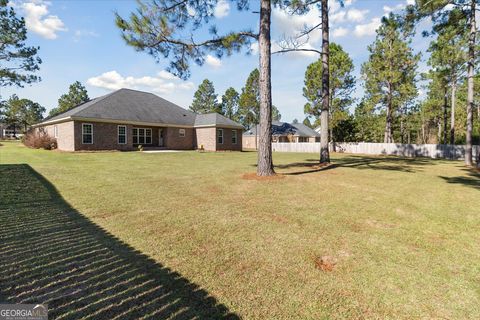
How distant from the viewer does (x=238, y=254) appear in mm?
3645

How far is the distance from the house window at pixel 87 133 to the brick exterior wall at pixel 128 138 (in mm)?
217

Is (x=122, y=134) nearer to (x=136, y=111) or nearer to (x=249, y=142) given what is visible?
(x=136, y=111)

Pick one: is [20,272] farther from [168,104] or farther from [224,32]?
[168,104]

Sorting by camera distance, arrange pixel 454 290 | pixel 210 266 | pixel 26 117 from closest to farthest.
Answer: pixel 454 290 → pixel 210 266 → pixel 26 117

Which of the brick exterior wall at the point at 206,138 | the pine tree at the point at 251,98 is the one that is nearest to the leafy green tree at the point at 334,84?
the pine tree at the point at 251,98

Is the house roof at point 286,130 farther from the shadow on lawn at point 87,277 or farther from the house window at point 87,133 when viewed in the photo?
the shadow on lawn at point 87,277

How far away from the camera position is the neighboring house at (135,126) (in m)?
20.5

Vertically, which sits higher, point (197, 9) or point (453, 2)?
point (453, 2)

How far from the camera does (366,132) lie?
44625 mm

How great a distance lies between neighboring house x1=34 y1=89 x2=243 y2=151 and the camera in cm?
2049

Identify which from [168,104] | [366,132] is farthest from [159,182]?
[366,132]

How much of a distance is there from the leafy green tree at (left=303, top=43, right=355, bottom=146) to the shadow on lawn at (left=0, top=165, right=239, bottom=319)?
30.9 metres

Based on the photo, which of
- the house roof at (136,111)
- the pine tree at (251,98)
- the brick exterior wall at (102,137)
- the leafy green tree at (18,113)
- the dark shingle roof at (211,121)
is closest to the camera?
the brick exterior wall at (102,137)

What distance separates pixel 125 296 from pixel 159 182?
628cm
